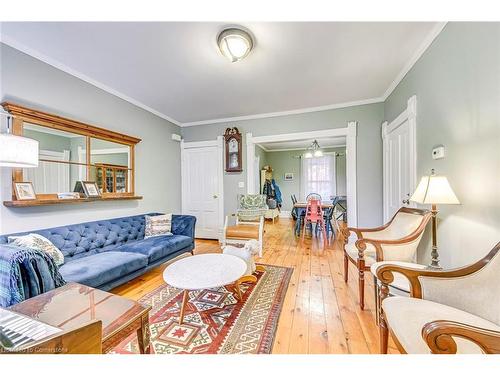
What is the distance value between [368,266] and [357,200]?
1853 mm

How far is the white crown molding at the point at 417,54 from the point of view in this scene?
1776mm

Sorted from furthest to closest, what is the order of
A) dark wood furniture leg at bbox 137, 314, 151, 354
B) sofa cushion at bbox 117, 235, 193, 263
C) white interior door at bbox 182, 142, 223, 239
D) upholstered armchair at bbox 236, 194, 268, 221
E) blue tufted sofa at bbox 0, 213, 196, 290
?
1. white interior door at bbox 182, 142, 223, 239
2. upholstered armchair at bbox 236, 194, 268, 221
3. sofa cushion at bbox 117, 235, 193, 263
4. blue tufted sofa at bbox 0, 213, 196, 290
5. dark wood furniture leg at bbox 137, 314, 151, 354

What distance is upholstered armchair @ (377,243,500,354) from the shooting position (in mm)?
904

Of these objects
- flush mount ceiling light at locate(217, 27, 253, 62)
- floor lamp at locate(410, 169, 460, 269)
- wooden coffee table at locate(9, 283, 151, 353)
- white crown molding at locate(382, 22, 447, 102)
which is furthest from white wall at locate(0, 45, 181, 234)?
white crown molding at locate(382, 22, 447, 102)

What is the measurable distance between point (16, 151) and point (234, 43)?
6.35 ft

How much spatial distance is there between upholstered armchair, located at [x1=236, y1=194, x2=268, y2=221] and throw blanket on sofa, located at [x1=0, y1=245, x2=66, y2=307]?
2694 millimetres

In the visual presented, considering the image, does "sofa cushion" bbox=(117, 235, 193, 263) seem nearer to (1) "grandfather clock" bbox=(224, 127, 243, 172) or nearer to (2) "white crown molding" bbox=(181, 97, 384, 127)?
(1) "grandfather clock" bbox=(224, 127, 243, 172)

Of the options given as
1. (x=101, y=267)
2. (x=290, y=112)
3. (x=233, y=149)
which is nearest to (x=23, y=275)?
(x=101, y=267)

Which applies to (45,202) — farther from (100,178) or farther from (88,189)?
(100,178)

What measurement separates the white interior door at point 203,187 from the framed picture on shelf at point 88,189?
192cm

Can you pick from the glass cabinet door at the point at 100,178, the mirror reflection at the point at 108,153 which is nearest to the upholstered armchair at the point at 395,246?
the glass cabinet door at the point at 100,178

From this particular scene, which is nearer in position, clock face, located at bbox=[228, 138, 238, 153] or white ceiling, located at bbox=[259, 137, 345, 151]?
clock face, located at bbox=[228, 138, 238, 153]

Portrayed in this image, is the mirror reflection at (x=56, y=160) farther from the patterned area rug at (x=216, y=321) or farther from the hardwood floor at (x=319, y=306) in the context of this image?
the patterned area rug at (x=216, y=321)
